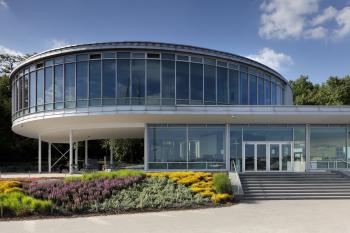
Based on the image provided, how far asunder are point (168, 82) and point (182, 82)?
1029 millimetres

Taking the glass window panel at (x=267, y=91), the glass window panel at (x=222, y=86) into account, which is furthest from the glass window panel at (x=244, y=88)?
the glass window panel at (x=267, y=91)

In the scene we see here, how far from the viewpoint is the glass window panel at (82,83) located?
28703 mm

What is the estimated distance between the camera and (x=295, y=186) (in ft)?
78.4

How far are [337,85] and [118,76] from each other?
135 ft

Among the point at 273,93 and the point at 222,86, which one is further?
the point at 273,93

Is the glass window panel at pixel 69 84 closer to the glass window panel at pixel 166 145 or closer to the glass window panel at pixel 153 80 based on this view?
the glass window panel at pixel 153 80

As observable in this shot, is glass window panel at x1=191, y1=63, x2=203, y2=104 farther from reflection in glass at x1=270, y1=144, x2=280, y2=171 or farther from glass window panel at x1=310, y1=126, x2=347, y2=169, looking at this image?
glass window panel at x1=310, y1=126, x2=347, y2=169

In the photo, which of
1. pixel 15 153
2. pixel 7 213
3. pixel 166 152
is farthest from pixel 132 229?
pixel 15 153

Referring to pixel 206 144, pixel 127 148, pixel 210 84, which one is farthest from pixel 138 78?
pixel 127 148

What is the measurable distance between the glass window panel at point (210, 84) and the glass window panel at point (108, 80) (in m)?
6.27

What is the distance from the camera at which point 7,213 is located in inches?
629

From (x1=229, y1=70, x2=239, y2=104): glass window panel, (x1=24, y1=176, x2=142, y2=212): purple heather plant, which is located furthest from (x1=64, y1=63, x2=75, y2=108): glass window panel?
(x1=229, y1=70, x2=239, y2=104): glass window panel

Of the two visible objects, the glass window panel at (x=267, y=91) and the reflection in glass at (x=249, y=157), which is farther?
the glass window panel at (x=267, y=91)

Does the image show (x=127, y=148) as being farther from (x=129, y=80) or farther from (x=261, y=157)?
(x=261, y=157)
